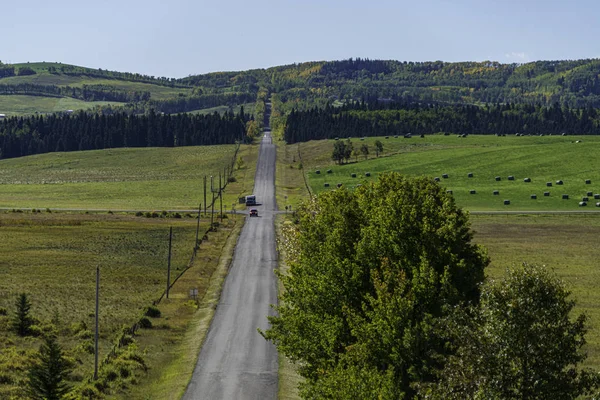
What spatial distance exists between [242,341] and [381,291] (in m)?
22.7

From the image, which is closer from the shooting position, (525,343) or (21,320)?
(525,343)

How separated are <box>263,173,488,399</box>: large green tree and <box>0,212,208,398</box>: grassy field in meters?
15.1

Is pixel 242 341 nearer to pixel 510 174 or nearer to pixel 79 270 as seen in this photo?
pixel 79 270

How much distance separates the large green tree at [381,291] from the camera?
34750 mm

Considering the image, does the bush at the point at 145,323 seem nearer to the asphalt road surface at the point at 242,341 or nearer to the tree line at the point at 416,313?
the asphalt road surface at the point at 242,341

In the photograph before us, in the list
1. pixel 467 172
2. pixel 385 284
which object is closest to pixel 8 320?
pixel 385 284

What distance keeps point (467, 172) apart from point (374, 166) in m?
26.8

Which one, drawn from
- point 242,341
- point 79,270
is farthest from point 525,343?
point 79,270

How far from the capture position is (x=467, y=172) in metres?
180

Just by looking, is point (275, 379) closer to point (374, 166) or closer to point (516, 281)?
point (516, 281)

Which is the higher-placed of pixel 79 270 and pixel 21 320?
pixel 21 320

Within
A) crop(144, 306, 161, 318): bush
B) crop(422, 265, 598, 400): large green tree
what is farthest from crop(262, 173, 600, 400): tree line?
crop(144, 306, 161, 318): bush

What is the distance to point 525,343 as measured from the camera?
25.1 metres

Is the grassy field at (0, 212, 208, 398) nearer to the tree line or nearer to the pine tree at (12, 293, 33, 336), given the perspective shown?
the pine tree at (12, 293, 33, 336)
